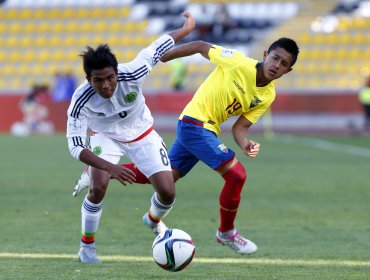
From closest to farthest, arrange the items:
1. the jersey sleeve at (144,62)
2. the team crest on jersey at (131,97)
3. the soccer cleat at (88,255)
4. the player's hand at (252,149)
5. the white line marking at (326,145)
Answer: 1. the jersey sleeve at (144,62)
2. the team crest on jersey at (131,97)
3. the soccer cleat at (88,255)
4. the player's hand at (252,149)
5. the white line marking at (326,145)

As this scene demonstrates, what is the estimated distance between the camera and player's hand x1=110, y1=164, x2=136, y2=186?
23.0 ft

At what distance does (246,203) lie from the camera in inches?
496

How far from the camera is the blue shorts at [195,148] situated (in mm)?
8445

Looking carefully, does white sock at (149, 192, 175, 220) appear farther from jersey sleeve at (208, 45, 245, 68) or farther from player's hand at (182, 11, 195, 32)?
player's hand at (182, 11, 195, 32)

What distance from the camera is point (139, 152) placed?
8.22 metres

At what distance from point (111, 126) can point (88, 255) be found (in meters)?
1.13

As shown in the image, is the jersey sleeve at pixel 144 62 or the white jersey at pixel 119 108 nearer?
the white jersey at pixel 119 108

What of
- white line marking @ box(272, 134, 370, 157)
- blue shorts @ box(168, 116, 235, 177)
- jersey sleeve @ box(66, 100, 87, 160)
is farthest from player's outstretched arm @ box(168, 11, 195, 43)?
white line marking @ box(272, 134, 370, 157)

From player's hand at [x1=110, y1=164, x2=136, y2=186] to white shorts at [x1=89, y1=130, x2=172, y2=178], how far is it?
98 cm

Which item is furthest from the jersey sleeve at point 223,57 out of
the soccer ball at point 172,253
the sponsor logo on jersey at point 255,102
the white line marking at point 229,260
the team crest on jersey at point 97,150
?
the soccer ball at point 172,253

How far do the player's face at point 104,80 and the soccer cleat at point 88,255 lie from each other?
144 centimetres

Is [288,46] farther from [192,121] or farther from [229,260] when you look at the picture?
[229,260]

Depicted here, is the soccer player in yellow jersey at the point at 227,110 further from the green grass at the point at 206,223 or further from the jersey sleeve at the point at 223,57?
the green grass at the point at 206,223

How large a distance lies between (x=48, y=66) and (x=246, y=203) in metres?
23.2
